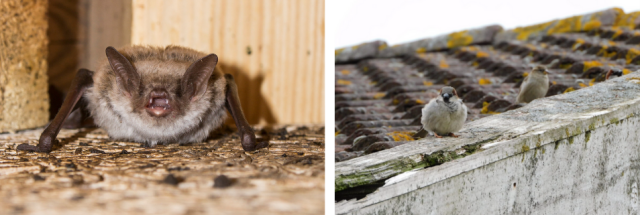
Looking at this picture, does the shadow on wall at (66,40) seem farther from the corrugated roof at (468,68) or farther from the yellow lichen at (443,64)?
the yellow lichen at (443,64)

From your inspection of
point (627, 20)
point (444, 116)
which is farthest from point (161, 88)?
point (627, 20)

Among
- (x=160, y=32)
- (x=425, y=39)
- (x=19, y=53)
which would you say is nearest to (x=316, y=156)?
(x=160, y=32)

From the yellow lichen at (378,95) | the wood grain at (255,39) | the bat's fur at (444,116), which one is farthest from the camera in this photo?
the yellow lichen at (378,95)

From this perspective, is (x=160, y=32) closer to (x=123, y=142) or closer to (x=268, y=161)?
(x=123, y=142)

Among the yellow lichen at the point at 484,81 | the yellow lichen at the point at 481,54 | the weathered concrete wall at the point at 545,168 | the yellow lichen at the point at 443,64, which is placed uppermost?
the yellow lichen at the point at 481,54

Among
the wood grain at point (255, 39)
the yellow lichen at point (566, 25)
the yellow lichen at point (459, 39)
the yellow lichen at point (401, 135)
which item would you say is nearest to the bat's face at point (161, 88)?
the wood grain at point (255, 39)

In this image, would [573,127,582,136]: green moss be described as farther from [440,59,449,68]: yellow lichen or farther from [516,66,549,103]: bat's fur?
[440,59,449,68]: yellow lichen

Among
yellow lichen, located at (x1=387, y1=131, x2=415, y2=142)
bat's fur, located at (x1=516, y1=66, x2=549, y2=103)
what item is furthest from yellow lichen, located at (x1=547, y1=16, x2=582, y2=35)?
yellow lichen, located at (x1=387, y1=131, x2=415, y2=142)
